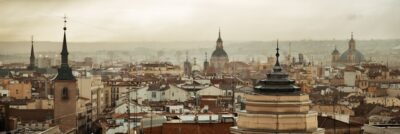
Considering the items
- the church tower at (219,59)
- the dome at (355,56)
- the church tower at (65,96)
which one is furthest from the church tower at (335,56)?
the church tower at (65,96)

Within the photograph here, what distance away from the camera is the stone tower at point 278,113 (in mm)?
7074

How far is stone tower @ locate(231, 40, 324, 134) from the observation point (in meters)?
7.07

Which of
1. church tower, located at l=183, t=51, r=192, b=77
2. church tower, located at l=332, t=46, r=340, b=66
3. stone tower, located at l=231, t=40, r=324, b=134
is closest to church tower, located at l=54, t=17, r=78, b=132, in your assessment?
stone tower, located at l=231, t=40, r=324, b=134

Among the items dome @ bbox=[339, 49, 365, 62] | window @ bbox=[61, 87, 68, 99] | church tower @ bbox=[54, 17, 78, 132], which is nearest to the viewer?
church tower @ bbox=[54, 17, 78, 132]

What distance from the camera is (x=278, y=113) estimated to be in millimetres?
7098

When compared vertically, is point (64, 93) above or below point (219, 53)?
below

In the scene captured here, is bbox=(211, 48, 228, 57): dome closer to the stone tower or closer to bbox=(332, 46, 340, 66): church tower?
bbox=(332, 46, 340, 66): church tower

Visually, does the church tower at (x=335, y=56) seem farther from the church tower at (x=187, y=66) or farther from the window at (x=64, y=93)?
the window at (x=64, y=93)

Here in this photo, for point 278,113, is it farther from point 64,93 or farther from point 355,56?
point 355,56

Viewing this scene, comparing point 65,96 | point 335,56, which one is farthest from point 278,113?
point 335,56

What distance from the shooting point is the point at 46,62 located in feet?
99.1

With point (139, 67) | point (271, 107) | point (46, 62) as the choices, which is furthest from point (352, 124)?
point (139, 67)

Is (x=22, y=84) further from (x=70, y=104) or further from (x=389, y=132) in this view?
(x=389, y=132)

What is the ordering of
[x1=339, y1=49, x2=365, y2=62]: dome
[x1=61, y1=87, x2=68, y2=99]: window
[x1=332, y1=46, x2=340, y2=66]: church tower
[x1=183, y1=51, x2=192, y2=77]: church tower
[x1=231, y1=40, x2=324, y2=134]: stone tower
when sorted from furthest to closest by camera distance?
[x1=183, y1=51, x2=192, y2=77]: church tower < [x1=332, y1=46, x2=340, y2=66]: church tower < [x1=339, y1=49, x2=365, y2=62]: dome < [x1=61, y1=87, x2=68, y2=99]: window < [x1=231, y1=40, x2=324, y2=134]: stone tower
